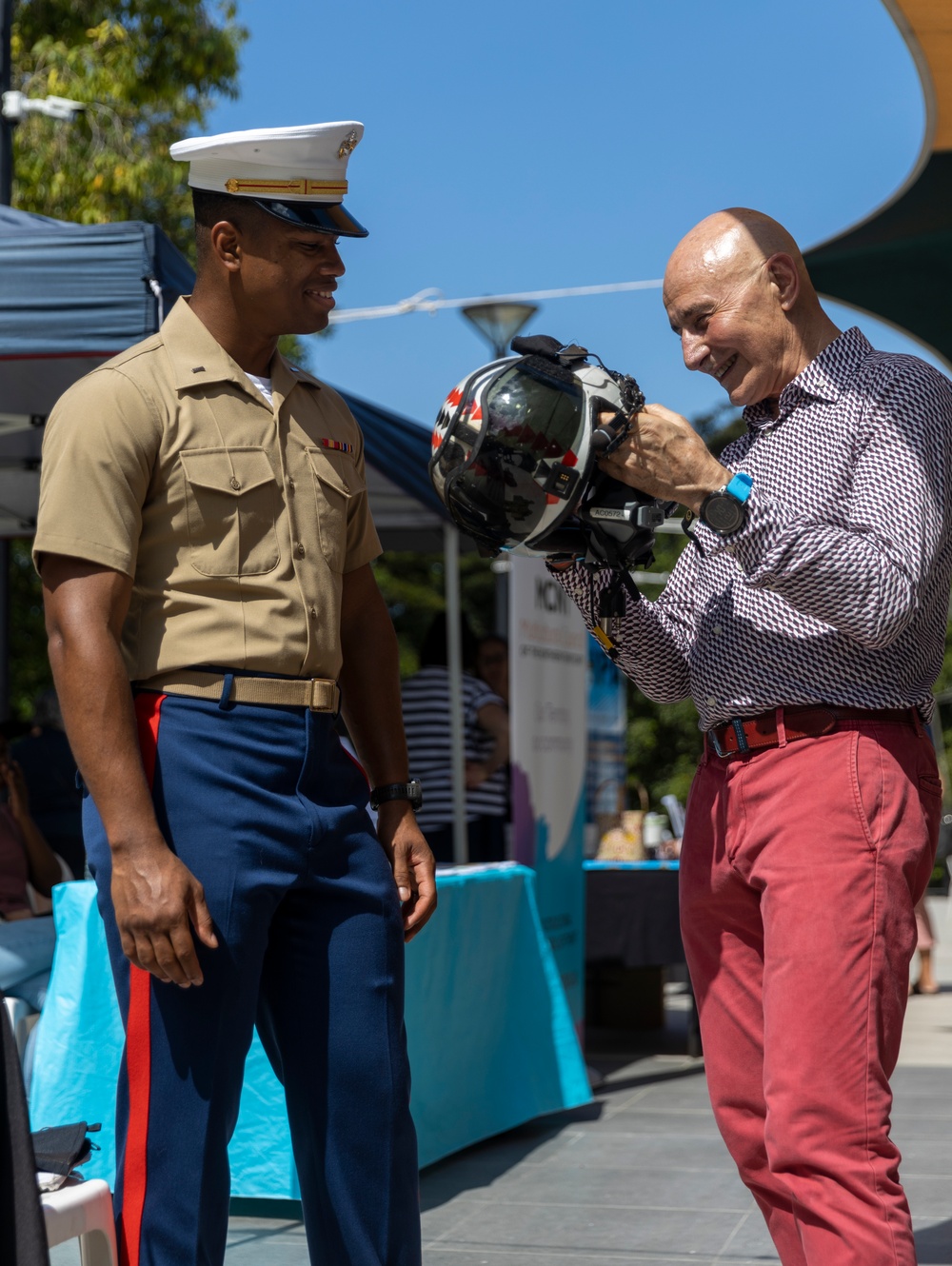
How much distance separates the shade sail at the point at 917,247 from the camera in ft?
12.8

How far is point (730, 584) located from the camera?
2289 millimetres

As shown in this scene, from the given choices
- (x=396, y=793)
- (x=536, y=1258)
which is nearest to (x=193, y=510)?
(x=396, y=793)

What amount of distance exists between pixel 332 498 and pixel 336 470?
0.05 meters

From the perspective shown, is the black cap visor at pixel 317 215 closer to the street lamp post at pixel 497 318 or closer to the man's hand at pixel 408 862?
the man's hand at pixel 408 862

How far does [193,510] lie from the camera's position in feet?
6.66

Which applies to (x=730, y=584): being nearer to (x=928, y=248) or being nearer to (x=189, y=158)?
(x=189, y=158)

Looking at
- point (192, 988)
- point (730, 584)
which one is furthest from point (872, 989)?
point (192, 988)

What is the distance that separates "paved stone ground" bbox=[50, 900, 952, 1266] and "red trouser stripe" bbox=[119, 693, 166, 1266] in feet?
3.19

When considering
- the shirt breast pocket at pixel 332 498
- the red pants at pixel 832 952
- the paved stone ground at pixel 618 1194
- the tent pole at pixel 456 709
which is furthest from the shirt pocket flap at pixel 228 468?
the tent pole at pixel 456 709

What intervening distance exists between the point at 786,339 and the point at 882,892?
84 centimetres

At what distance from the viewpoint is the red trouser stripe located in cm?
194

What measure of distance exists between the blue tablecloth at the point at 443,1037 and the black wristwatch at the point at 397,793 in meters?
1.67

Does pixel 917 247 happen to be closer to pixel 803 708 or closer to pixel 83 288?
pixel 83 288

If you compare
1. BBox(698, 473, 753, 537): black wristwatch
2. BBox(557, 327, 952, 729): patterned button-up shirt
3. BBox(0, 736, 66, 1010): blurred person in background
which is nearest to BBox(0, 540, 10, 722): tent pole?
BBox(0, 736, 66, 1010): blurred person in background
